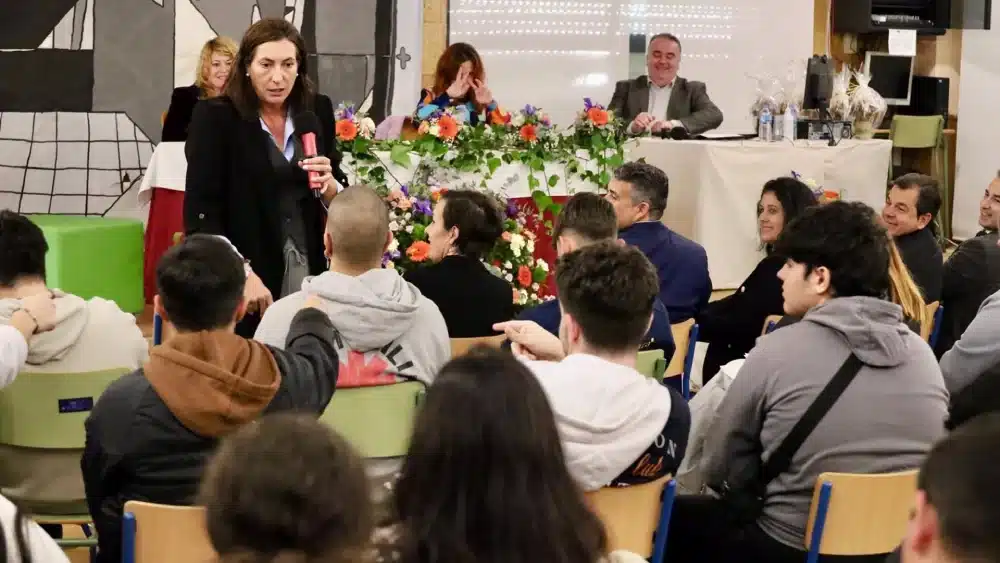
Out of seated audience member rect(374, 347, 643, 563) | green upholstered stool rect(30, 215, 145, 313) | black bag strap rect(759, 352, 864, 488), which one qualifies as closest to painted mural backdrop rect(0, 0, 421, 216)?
green upholstered stool rect(30, 215, 145, 313)

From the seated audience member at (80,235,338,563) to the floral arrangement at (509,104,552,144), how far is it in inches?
105

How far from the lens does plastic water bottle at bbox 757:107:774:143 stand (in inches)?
265

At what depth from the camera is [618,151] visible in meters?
5.12

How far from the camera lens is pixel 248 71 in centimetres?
326

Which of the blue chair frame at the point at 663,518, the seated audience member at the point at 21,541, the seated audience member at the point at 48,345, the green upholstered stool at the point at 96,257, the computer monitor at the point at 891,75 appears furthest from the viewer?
the computer monitor at the point at 891,75

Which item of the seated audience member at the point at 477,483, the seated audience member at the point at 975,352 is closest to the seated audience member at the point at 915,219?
the seated audience member at the point at 975,352

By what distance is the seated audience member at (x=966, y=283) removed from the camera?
A: 4.29 meters

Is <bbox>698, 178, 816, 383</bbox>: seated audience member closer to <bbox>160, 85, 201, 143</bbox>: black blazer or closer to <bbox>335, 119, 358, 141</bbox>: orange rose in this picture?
<bbox>335, 119, 358, 141</bbox>: orange rose

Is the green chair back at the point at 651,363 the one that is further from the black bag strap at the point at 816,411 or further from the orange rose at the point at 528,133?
the orange rose at the point at 528,133

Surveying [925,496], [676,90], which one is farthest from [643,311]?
[676,90]

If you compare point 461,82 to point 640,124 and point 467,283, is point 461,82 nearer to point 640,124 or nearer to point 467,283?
point 640,124

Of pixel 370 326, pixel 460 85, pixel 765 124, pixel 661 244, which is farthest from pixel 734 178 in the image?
pixel 370 326

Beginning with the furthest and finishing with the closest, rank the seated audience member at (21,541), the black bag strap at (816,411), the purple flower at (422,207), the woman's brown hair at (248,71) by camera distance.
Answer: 1. the purple flower at (422,207)
2. the woman's brown hair at (248,71)
3. the black bag strap at (816,411)
4. the seated audience member at (21,541)

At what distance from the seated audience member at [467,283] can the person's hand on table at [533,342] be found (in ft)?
1.91
